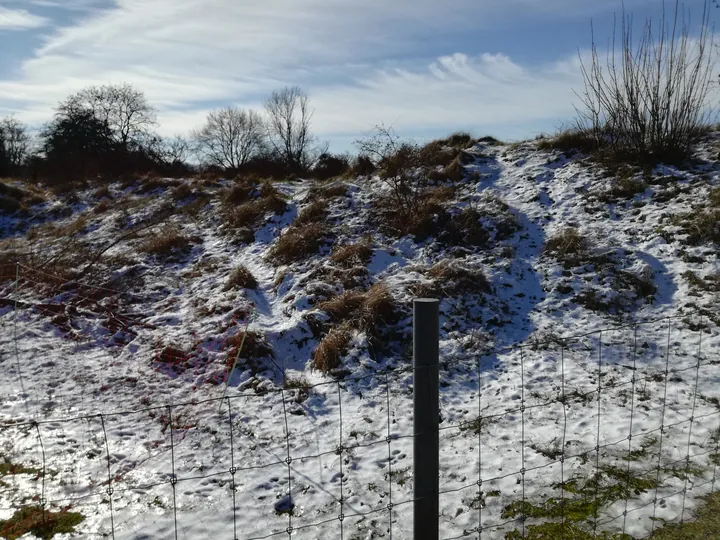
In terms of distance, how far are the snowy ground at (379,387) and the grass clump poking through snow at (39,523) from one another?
105 millimetres

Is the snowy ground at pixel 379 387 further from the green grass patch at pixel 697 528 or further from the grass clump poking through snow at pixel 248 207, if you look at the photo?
the grass clump poking through snow at pixel 248 207

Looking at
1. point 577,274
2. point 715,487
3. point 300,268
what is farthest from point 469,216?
point 715,487

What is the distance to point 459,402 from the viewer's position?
17.7 ft

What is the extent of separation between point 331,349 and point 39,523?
345 cm

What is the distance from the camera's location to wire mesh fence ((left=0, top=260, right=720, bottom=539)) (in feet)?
12.0

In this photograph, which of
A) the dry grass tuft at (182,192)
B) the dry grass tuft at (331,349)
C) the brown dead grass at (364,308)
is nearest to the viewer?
the dry grass tuft at (331,349)

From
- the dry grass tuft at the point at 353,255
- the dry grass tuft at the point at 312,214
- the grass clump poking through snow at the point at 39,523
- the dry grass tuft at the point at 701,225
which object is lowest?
the grass clump poking through snow at the point at 39,523

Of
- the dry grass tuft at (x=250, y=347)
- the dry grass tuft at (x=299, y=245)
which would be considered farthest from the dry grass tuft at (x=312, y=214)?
the dry grass tuft at (x=250, y=347)

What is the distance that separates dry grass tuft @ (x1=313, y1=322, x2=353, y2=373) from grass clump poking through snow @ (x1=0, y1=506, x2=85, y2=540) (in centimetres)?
303

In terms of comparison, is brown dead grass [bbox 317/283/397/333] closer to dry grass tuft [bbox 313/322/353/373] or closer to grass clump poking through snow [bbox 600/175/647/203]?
dry grass tuft [bbox 313/322/353/373]

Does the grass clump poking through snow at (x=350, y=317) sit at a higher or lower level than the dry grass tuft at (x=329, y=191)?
lower

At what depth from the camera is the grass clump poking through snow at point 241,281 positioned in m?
8.62

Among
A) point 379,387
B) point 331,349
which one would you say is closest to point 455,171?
point 331,349

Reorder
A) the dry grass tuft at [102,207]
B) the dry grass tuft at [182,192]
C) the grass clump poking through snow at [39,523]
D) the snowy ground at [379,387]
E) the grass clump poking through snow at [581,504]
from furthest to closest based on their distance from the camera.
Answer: the dry grass tuft at [102,207] → the dry grass tuft at [182,192] → the snowy ground at [379,387] → the grass clump poking through snow at [39,523] → the grass clump poking through snow at [581,504]
